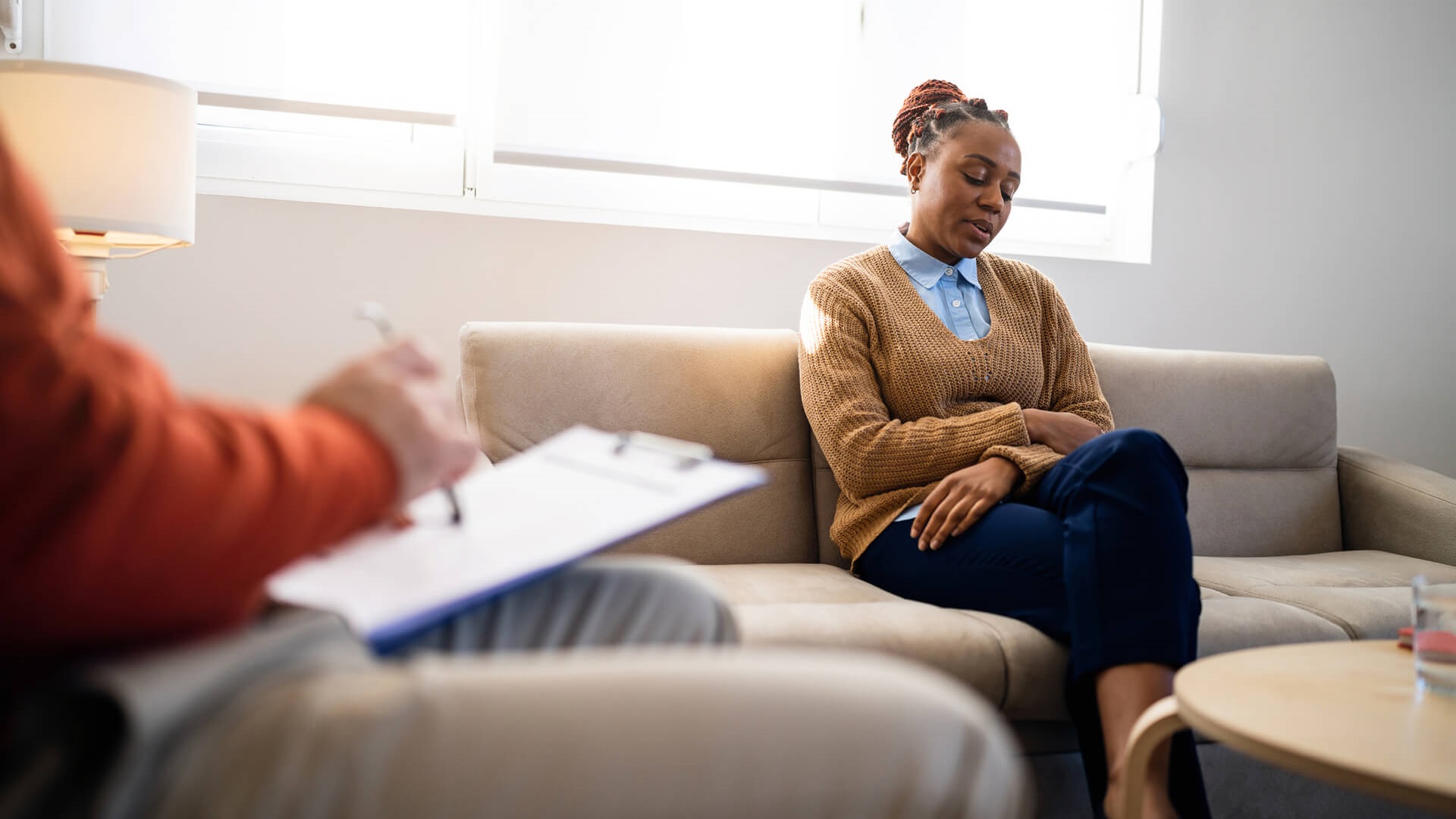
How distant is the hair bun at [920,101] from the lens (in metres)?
2.15

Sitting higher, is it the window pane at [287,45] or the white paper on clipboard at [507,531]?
the window pane at [287,45]

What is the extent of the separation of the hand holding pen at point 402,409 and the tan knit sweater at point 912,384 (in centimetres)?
120

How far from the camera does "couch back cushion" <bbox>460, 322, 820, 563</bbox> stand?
197 cm

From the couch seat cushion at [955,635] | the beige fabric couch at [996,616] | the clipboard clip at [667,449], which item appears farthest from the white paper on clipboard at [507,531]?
the beige fabric couch at [996,616]

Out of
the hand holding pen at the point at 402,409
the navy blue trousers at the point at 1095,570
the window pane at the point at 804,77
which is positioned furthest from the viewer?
the window pane at the point at 804,77

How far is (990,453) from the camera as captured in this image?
175 cm

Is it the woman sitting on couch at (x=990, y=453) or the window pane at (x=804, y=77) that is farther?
the window pane at (x=804, y=77)

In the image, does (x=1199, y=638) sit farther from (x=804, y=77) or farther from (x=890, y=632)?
(x=804, y=77)

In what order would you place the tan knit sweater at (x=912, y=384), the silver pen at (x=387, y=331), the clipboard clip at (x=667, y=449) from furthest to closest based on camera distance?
1. the tan knit sweater at (x=912, y=384)
2. the clipboard clip at (x=667, y=449)
3. the silver pen at (x=387, y=331)

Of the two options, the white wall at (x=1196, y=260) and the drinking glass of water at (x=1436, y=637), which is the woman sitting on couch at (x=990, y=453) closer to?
the drinking glass of water at (x=1436, y=637)

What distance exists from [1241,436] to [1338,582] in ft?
1.68

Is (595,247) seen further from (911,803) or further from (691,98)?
(911,803)

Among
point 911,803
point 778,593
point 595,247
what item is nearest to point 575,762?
point 911,803

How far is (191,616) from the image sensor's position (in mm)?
516
